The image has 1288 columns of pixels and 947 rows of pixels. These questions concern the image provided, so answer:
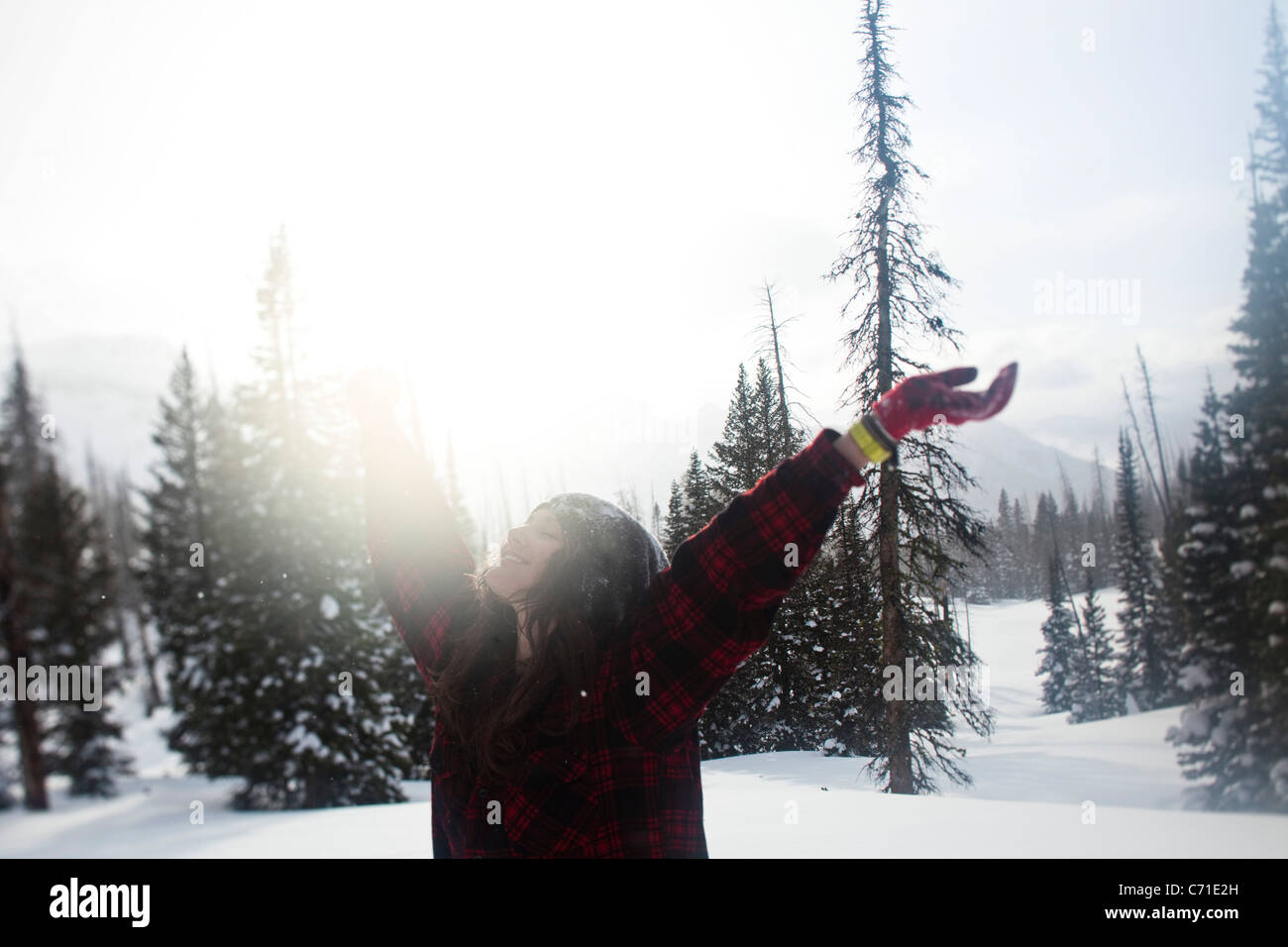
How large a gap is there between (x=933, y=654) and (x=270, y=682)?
1028cm

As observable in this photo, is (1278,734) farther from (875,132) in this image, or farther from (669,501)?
(875,132)

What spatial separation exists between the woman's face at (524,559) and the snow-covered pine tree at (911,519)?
122 cm

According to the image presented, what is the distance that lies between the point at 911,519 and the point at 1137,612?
75cm

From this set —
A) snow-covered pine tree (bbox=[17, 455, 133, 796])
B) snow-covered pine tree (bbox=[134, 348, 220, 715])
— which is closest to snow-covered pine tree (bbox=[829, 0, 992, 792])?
snow-covered pine tree (bbox=[17, 455, 133, 796])

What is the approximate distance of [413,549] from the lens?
2.12 m

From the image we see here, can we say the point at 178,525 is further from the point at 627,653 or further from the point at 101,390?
the point at 627,653

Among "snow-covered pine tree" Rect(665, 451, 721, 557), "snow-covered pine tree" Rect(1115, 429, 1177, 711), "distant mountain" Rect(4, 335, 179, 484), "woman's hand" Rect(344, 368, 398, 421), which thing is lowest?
"snow-covered pine tree" Rect(1115, 429, 1177, 711)

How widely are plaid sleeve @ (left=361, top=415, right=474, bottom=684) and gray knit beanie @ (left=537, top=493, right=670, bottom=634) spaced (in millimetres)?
429

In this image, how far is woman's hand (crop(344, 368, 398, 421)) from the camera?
2.24 meters

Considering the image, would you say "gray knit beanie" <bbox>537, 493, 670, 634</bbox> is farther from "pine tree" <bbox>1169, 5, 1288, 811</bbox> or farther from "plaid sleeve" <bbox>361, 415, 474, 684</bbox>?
"pine tree" <bbox>1169, 5, 1288, 811</bbox>

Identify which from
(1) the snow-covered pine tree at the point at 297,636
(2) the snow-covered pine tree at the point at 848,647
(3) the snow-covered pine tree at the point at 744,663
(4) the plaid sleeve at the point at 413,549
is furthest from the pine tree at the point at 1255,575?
(1) the snow-covered pine tree at the point at 297,636

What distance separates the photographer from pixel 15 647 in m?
3.57

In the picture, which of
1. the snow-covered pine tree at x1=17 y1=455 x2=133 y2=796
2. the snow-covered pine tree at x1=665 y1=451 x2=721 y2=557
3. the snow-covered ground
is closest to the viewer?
the snow-covered ground
